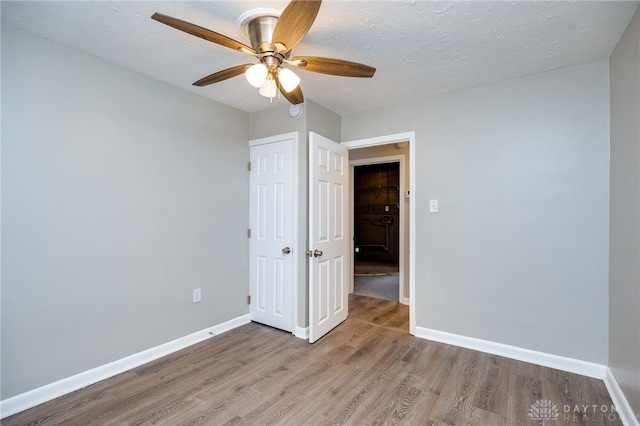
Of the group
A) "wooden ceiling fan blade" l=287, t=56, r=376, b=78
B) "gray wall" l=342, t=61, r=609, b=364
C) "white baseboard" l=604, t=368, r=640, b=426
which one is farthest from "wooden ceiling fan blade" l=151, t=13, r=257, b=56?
"white baseboard" l=604, t=368, r=640, b=426

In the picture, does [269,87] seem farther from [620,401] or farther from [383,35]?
[620,401]

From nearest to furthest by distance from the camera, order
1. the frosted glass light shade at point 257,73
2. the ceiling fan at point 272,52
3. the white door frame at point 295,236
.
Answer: the ceiling fan at point 272,52 < the frosted glass light shade at point 257,73 < the white door frame at point 295,236

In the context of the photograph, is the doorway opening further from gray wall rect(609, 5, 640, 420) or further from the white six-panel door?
gray wall rect(609, 5, 640, 420)

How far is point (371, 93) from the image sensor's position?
2.79 m

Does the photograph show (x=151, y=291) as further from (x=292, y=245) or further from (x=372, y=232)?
(x=372, y=232)

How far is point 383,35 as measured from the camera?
1.86m

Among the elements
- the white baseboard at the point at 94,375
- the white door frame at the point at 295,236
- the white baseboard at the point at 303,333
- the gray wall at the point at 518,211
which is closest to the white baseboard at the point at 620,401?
the gray wall at the point at 518,211

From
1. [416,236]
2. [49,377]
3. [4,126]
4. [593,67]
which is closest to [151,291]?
[49,377]

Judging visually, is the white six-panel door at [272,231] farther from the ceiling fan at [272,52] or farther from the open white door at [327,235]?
the ceiling fan at [272,52]

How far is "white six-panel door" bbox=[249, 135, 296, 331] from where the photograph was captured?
3020 millimetres

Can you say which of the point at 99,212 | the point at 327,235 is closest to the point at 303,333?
the point at 327,235

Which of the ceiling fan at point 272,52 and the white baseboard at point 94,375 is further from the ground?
the ceiling fan at point 272,52

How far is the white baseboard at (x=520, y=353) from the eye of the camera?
2.21 metres

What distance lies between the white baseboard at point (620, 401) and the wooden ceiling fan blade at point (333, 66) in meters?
2.45
